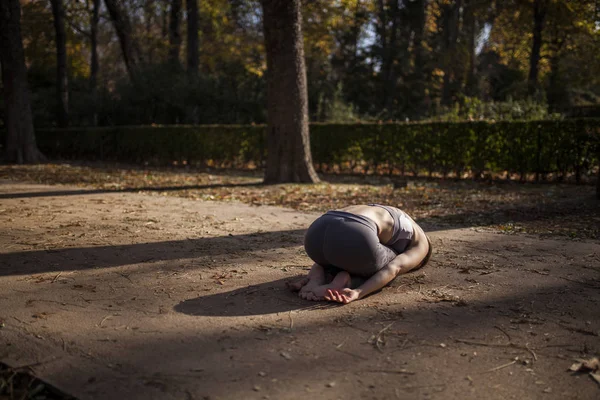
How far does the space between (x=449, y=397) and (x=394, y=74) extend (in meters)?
33.3

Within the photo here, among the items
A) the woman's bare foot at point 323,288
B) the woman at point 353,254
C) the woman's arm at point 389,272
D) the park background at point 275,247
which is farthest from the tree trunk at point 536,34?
the woman's bare foot at point 323,288

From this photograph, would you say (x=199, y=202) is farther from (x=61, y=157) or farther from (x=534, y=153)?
(x=61, y=157)

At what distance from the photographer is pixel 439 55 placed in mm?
32031

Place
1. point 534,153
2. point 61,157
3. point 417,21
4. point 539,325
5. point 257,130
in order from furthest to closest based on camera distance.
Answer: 1. point 417,21
2. point 61,157
3. point 257,130
4. point 534,153
5. point 539,325

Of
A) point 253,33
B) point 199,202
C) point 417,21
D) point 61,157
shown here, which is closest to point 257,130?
point 199,202

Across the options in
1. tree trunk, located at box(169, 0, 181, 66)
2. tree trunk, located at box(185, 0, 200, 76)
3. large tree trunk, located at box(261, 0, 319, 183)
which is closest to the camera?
large tree trunk, located at box(261, 0, 319, 183)

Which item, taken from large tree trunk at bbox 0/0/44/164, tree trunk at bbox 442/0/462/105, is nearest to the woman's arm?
large tree trunk at bbox 0/0/44/164

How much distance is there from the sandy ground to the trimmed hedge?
24.4 feet

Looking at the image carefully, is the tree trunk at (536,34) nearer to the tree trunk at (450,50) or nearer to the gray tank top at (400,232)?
the tree trunk at (450,50)

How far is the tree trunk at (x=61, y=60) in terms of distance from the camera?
77.5ft

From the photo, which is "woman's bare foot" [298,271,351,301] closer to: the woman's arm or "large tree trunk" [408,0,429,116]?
the woman's arm

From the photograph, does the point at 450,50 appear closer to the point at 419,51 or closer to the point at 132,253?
the point at 419,51

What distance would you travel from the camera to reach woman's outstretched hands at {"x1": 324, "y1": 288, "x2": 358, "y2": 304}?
3612mm

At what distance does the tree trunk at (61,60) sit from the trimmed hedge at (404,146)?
461 cm
